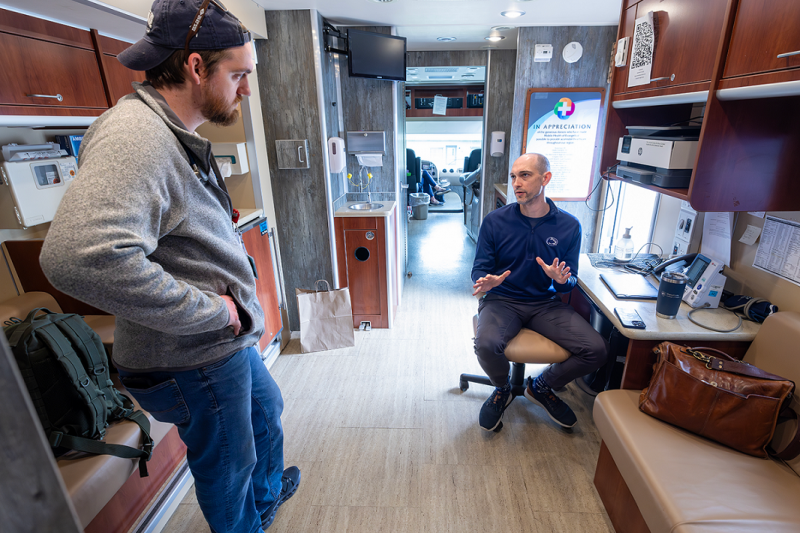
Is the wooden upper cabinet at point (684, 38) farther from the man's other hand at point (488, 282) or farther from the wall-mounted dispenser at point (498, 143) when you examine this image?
the wall-mounted dispenser at point (498, 143)

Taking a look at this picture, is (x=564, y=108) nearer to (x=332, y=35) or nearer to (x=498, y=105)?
(x=498, y=105)

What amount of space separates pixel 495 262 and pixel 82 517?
1.93 m

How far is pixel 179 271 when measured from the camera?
3.36 feet

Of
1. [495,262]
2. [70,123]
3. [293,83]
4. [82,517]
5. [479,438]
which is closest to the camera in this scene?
[82,517]

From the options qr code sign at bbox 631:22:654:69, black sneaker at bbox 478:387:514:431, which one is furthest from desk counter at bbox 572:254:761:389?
qr code sign at bbox 631:22:654:69

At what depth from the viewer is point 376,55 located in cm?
291

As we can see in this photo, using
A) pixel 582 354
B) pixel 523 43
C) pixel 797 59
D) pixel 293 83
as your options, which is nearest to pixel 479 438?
pixel 582 354

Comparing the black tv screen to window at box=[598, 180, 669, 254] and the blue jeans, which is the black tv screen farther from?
the blue jeans

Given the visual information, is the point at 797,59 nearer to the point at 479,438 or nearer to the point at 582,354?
the point at 582,354

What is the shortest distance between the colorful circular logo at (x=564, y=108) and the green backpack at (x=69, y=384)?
3.11 m

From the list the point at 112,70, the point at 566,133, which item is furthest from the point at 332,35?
the point at 566,133

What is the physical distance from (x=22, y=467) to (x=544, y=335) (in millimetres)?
2021

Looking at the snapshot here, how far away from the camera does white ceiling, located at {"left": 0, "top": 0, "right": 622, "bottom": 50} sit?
5.41ft

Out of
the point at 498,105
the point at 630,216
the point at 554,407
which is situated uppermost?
the point at 498,105
